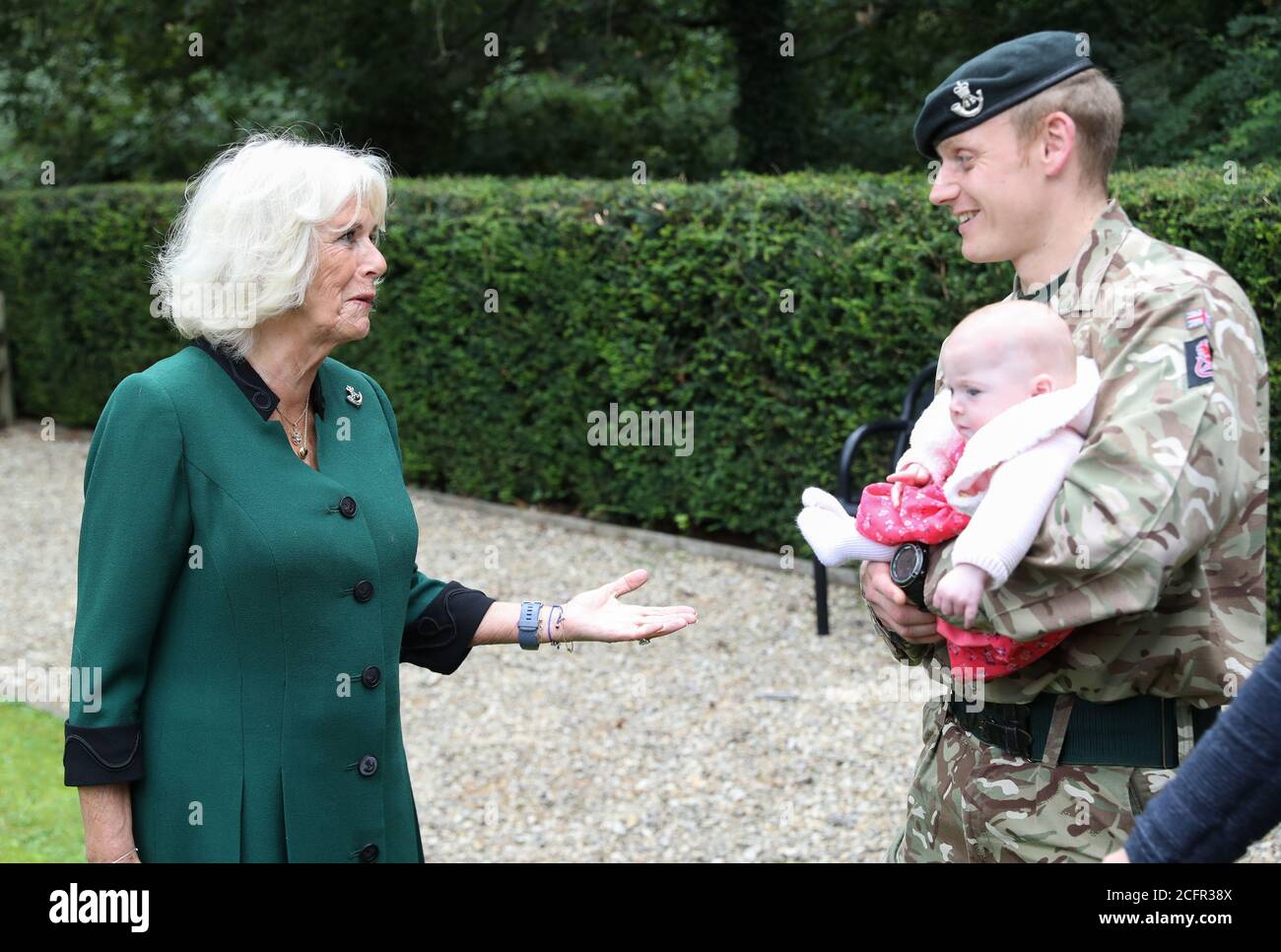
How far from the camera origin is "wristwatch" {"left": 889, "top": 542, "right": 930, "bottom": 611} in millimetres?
2193

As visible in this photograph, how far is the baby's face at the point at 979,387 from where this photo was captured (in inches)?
82.4

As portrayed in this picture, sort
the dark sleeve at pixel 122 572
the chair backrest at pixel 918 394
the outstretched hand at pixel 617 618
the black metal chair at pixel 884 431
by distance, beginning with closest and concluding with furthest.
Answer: the dark sleeve at pixel 122 572
the outstretched hand at pixel 617 618
the black metal chair at pixel 884 431
the chair backrest at pixel 918 394

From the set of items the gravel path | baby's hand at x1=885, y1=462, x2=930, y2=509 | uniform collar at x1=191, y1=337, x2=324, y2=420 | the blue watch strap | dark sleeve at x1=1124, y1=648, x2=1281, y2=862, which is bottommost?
the gravel path

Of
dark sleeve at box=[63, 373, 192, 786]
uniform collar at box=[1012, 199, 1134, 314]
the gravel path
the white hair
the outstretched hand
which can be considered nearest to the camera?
uniform collar at box=[1012, 199, 1134, 314]

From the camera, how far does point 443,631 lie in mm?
2836

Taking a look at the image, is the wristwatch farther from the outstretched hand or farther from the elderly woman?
the elderly woman

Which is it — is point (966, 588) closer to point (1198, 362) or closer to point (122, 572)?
point (1198, 362)

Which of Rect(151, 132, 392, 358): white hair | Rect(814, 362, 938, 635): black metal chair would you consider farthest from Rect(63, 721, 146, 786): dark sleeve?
Rect(814, 362, 938, 635): black metal chair

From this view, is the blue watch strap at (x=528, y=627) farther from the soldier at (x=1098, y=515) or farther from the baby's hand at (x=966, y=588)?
the baby's hand at (x=966, y=588)

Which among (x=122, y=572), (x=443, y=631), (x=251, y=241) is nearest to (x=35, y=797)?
(x=443, y=631)

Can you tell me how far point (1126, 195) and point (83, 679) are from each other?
484 cm

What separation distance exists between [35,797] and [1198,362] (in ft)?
15.8

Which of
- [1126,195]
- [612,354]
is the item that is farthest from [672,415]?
[1126,195]

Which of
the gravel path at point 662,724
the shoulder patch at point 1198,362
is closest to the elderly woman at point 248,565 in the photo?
the shoulder patch at point 1198,362
